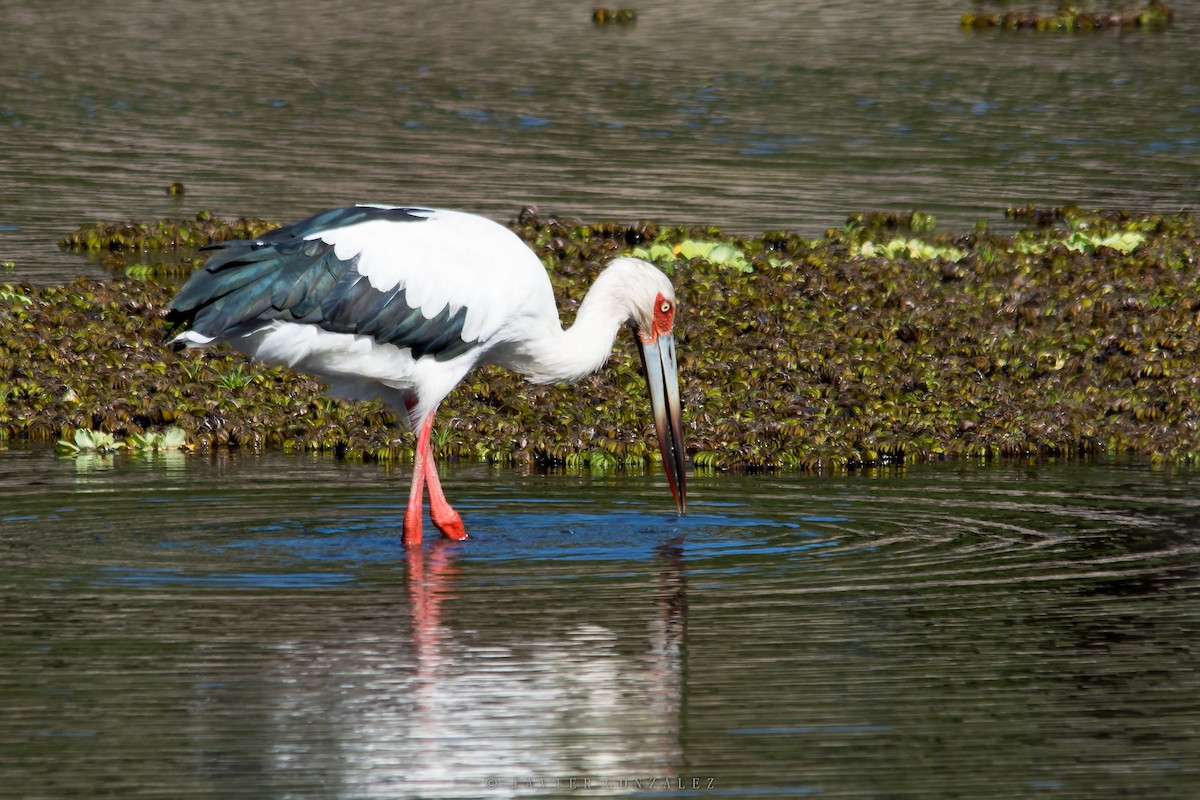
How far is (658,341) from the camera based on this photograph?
10.6 m

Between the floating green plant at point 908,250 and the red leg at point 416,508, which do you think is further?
the floating green plant at point 908,250

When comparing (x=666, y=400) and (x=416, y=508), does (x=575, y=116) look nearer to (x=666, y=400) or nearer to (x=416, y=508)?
(x=666, y=400)

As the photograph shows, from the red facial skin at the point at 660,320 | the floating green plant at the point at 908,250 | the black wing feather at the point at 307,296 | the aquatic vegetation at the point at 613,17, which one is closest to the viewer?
the black wing feather at the point at 307,296

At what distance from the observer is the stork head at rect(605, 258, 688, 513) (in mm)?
10375

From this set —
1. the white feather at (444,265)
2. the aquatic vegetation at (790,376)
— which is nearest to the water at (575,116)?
the aquatic vegetation at (790,376)

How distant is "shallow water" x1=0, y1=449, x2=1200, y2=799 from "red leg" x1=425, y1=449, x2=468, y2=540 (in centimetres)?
10

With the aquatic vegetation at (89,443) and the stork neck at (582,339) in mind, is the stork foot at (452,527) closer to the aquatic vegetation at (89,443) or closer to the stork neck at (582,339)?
the stork neck at (582,339)

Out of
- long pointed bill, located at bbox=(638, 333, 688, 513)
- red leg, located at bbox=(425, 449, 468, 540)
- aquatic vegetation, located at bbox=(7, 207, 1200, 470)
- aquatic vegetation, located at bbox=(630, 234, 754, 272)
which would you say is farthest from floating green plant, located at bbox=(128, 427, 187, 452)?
aquatic vegetation, located at bbox=(630, 234, 754, 272)

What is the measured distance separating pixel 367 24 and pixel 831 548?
109 feet

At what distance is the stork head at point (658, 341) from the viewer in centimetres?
1038

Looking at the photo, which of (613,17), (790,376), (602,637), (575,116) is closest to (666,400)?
(790,376)

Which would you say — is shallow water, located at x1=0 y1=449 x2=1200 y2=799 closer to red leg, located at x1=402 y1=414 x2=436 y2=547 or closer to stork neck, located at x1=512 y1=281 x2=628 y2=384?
red leg, located at x1=402 y1=414 x2=436 y2=547

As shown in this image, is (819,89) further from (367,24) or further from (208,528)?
(208,528)

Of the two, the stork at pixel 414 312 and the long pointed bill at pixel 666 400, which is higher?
the stork at pixel 414 312
